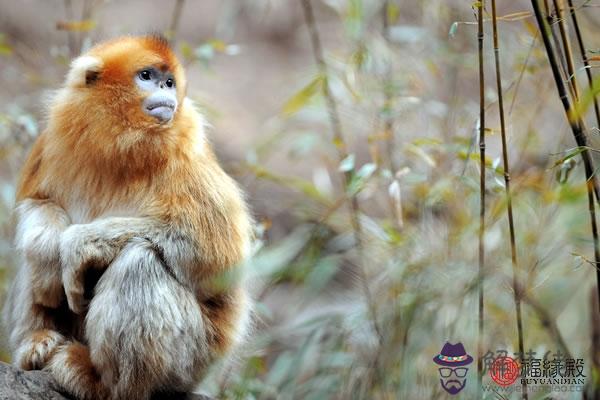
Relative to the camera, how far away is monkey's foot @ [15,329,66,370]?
8.72 ft

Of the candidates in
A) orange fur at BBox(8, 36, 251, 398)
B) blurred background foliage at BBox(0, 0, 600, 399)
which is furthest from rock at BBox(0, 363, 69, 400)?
blurred background foliage at BBox(0, 0, 600, 399)

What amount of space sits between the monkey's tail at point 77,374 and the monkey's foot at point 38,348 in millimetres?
47

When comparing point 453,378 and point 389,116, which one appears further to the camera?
point 389,116

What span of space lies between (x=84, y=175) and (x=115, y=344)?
2.00 feet

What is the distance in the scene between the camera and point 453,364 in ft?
8.51

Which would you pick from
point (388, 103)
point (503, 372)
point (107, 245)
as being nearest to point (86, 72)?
point (107, 245)

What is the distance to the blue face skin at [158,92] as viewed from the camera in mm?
2750

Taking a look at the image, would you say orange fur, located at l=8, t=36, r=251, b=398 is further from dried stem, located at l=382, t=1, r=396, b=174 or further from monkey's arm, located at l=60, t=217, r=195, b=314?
dried stem, located at l=382, t=1, r=396, b=174

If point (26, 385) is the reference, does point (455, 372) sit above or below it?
above

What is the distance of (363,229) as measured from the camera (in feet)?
10.6

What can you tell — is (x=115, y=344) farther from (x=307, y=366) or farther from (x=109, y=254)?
(x=307, y=366)

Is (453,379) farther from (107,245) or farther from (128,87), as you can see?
(128,87)

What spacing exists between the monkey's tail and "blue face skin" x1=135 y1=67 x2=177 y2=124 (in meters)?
0.81

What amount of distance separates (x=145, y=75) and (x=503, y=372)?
1.54 m
